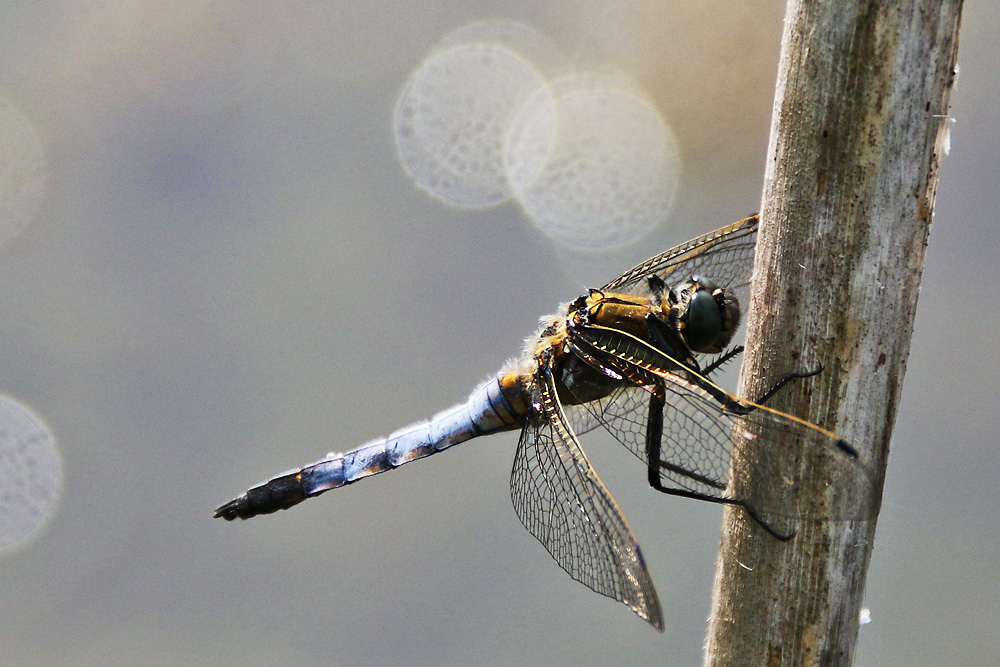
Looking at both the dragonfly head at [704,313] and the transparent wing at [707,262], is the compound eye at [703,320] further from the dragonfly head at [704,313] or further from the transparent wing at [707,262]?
the transparent wing at [707,262]

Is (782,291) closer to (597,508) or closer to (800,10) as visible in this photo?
(800,10)

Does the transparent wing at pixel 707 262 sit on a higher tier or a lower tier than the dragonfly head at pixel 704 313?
higher

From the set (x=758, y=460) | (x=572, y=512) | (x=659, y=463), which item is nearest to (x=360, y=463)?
(x=572, y=512)

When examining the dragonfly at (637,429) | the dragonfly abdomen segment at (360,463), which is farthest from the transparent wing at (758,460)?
the dragonfly abdomen segment at (360,463)

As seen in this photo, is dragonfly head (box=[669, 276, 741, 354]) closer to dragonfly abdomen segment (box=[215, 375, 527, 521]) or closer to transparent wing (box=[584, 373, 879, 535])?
transparent wing (box=[584, 373, 879, 535])

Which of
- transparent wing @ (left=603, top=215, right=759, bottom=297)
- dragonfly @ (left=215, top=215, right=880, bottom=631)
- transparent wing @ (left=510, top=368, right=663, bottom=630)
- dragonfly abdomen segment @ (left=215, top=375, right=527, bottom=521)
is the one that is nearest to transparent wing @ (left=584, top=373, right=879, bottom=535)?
dragonfly @ (left=215, top=215, right=880, bottom=631)

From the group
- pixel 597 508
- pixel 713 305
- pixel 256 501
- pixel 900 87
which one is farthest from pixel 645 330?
pixel 256 501

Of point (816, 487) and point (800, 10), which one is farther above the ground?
point (800, 10)

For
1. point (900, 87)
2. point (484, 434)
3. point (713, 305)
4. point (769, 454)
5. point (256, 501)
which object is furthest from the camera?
point (256, 501)
